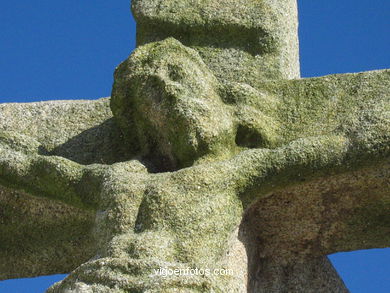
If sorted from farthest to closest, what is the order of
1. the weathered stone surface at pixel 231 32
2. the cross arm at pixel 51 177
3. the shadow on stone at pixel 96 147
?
the weathered stone surface at pixel 231 32, the shadow on stone at pixel 96 147, the cross arm at pixel 51 177

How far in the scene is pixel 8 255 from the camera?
275 inches

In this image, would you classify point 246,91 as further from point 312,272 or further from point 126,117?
point 312,272

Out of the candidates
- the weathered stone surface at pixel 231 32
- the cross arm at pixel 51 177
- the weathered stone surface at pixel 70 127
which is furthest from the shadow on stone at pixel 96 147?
the weathered stone surface at pixel 231 32

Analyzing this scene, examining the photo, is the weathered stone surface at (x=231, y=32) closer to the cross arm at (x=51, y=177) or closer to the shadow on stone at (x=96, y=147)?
the shadow on stone at (x=96, y=147)

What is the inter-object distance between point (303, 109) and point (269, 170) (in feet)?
2.60

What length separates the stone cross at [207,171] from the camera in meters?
5.87

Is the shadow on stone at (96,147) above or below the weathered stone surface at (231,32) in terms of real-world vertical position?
below

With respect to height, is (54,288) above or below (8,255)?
below

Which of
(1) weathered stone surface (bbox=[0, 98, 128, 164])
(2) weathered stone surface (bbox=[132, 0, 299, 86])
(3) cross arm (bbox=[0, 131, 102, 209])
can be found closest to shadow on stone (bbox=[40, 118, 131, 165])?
(1) weathered stone surface (bbox=[0, 98, 128, 164])

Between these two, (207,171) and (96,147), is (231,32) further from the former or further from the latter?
(207,171)

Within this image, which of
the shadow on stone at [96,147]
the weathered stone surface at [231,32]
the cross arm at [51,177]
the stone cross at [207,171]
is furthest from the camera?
the weathered stone surface at [231,32]

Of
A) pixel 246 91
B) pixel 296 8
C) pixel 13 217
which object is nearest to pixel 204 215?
pixel 246 91

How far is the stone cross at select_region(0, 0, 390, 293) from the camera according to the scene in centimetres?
587

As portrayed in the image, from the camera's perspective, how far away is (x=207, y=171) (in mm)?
6125
